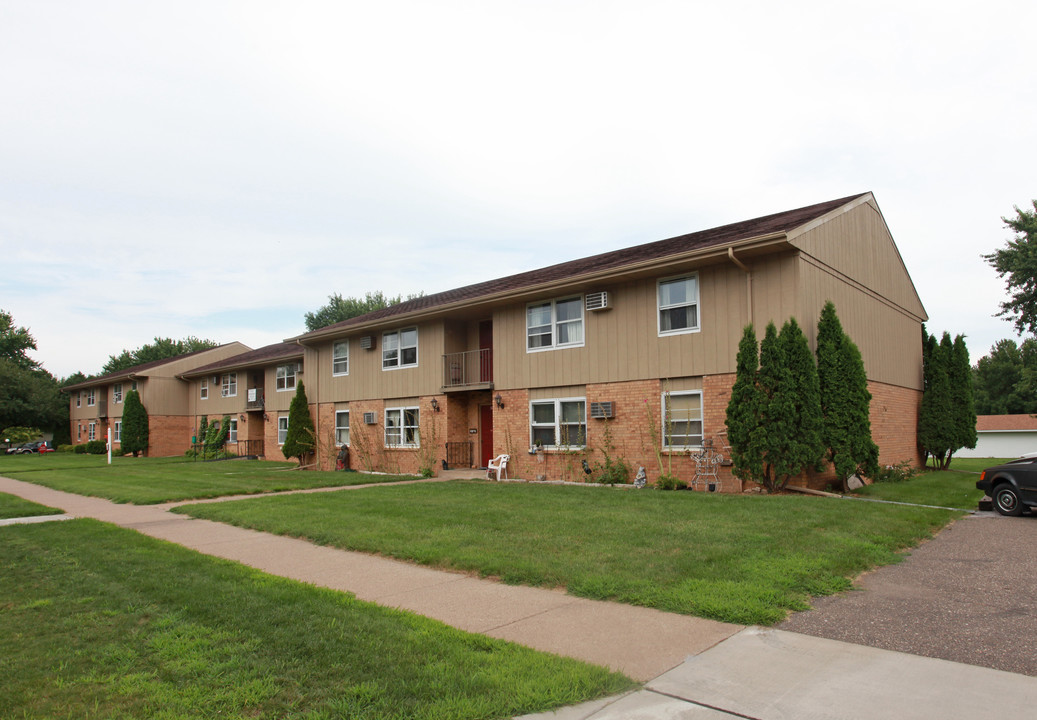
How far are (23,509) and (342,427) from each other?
1204 cm

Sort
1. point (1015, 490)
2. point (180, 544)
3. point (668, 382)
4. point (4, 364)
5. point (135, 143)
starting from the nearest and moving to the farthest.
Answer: point (180, 544)
point (1015, 490)
point (135, 143)
point (668, 382)
point (4, 364)

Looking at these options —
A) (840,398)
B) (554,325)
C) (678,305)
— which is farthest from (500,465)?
(840,398)

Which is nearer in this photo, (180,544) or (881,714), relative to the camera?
(881,714)

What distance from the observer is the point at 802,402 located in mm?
12336

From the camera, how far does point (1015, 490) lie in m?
10.2

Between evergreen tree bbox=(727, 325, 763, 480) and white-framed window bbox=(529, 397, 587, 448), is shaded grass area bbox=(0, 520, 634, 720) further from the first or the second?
white-framed window bbox=(529, 397, 587, 448)

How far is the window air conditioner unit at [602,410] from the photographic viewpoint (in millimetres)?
15148

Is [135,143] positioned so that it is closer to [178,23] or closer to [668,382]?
[178,23]

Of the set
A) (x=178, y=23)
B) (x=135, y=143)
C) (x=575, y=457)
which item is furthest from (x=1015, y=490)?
(x=135, y=143)

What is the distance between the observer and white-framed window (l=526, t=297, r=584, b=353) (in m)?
16.2

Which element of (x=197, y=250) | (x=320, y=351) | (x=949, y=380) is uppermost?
(x=197, y=250)

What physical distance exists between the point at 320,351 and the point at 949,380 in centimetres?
2109

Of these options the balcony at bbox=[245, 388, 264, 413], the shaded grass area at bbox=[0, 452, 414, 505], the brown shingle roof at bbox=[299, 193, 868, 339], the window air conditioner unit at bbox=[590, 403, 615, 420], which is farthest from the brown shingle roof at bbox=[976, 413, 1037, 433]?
the balcony at bbox=[245, 388, 264, 413]

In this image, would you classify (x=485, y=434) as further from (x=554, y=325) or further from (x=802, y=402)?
(x=802, y=402)
